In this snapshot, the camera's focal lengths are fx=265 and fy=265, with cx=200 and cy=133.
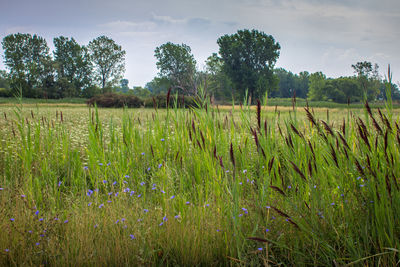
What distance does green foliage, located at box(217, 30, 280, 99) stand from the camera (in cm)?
4106

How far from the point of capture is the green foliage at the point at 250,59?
135 feet

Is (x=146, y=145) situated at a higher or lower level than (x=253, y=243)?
higher

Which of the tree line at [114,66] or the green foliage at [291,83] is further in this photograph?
the green foliage at [291,83]

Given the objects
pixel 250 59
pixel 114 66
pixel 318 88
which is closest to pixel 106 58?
pixel 114 66

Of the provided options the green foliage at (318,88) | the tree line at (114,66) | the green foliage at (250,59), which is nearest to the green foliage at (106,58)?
the tree line at (114,66)

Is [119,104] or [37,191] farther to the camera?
[119,104]

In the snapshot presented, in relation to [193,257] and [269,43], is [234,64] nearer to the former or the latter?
[269,43]

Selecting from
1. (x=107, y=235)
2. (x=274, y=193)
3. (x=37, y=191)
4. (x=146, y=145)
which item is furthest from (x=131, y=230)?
(x=146, y=145)

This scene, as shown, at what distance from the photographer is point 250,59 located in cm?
4222

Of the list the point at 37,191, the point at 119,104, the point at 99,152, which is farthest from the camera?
the point at 119,104

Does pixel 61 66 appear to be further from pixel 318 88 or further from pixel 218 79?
pixel 318 88

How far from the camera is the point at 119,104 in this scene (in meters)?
22.0

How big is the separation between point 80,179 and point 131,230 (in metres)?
1.63

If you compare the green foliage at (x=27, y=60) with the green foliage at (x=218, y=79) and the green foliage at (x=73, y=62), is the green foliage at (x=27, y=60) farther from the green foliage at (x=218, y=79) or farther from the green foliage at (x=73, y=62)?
the green foliage at (x=218, y=79)
